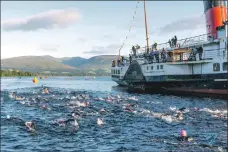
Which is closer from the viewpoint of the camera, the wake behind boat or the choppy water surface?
the choppy water surface

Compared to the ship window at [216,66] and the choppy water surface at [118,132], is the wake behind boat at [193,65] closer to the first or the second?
the ship window at [216,66]

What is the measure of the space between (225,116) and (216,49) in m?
18.8

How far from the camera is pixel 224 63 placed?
1610 inches

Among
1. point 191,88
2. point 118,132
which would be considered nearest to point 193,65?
point 191,88

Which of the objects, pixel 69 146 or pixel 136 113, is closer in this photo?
pixel 69 146

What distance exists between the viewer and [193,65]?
47062 millimetres

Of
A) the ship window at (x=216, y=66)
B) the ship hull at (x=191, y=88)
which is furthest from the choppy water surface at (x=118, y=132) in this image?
the ship window at (x=216, y=66)

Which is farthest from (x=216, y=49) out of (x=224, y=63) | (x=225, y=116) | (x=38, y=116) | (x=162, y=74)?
(x=38, y=116)

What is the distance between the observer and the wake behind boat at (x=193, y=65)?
4197 cm

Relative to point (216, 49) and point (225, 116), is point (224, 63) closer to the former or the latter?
point (216, 49)

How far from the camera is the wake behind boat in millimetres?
41969

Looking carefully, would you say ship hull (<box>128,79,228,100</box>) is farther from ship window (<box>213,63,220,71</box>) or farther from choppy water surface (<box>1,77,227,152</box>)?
choppy water surface (<box>1,77,227,152</box>)

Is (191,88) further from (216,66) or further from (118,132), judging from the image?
(118,132)

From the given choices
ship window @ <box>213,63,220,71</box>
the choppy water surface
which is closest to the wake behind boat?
ship window @ <box>213,63,220,71</box>
